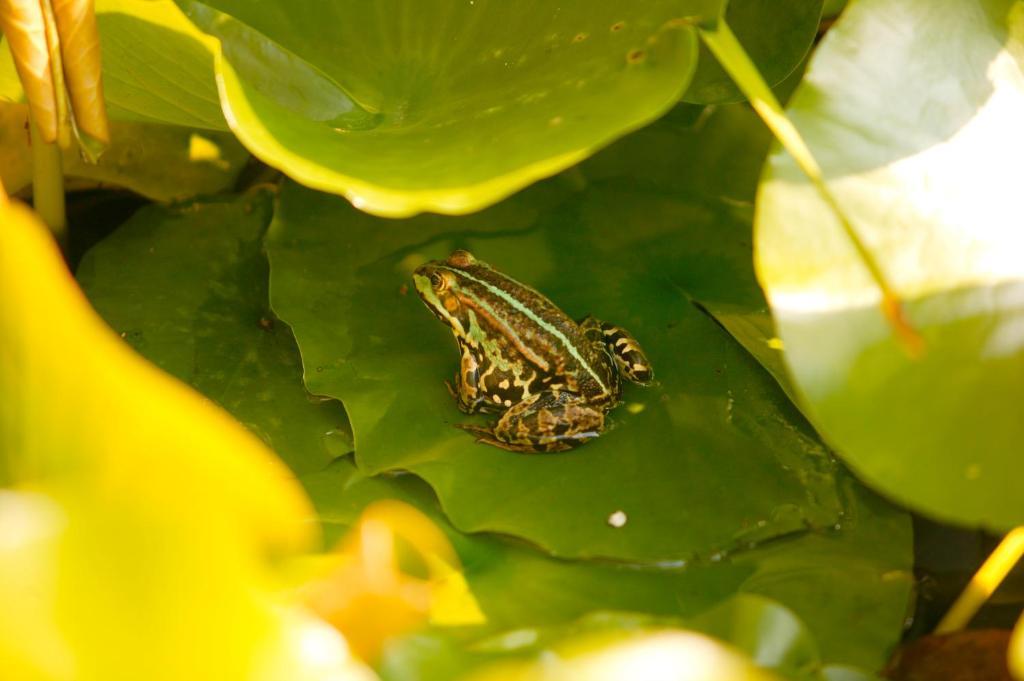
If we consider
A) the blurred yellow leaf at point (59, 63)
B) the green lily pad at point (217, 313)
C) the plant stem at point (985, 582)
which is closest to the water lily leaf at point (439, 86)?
the blurred yellow leaf at point (59, 63)

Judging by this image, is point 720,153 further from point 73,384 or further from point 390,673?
point 73,384

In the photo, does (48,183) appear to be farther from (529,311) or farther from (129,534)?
(129,534)

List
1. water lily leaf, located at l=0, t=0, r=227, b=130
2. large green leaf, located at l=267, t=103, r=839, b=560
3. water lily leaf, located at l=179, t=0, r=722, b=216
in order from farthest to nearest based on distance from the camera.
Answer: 1. large green leaf, located at l=267, t=103, r=839, b=560
2. water lily leaf, located at l=0, t=0, r=227, b=130
3. water lily leaf, located at l=179, t=0, r=722, b=216

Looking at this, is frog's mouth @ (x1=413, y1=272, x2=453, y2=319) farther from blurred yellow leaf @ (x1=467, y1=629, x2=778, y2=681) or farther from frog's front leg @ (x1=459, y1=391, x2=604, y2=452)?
blurred yellow leaf @ (x1=467, y1=629, x2=778, y2=681)

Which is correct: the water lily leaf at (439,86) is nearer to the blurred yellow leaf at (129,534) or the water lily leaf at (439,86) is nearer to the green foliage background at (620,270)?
the green foliage background at (620,270)

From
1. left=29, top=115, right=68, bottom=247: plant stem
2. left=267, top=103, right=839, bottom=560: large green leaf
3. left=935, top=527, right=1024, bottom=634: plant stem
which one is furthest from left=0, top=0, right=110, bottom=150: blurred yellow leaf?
left=935, top=527, right=1024, bottom=634: plant stem

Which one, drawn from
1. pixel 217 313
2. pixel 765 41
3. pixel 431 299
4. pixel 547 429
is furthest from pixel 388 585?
pixel 765 41
